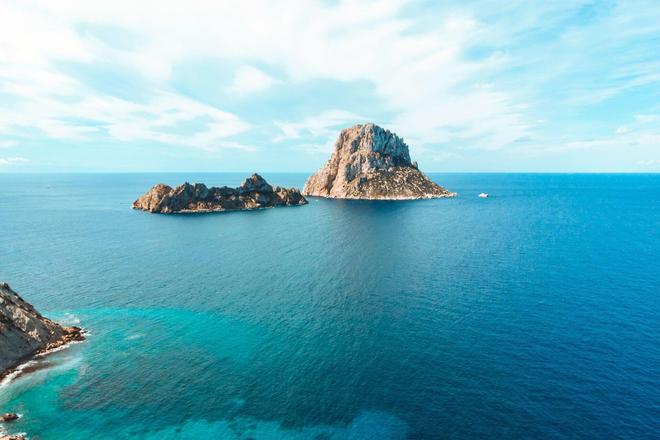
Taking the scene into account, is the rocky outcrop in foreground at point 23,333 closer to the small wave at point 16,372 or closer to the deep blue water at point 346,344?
the small wave at point 16,372

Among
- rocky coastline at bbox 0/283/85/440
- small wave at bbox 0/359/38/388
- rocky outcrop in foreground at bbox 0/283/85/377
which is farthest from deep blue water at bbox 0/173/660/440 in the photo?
rocky outcrop in foreground at bbox 0/283/85/377

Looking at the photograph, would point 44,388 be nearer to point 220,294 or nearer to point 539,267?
point 220,294

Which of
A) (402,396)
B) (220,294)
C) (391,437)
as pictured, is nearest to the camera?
(391,437)

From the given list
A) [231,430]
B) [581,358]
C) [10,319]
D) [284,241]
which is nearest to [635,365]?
[581,358]

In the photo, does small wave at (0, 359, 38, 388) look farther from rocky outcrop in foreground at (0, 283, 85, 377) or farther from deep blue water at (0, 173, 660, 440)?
deep blue water at (0, 173, 660, 440)

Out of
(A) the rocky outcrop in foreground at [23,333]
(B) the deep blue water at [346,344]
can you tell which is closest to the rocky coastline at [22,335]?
(A) the rocky outcrop in foreground at [23,333]
